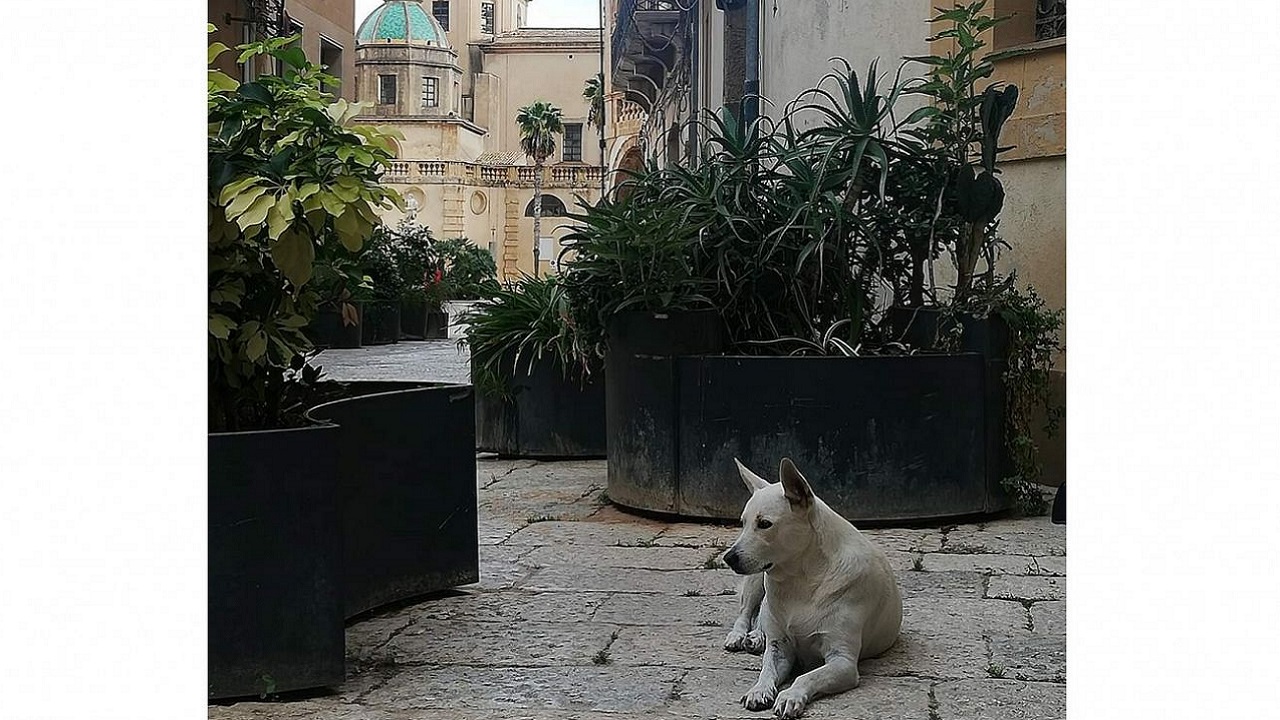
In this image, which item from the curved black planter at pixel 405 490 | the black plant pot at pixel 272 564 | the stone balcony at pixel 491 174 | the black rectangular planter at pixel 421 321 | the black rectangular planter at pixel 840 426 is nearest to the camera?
the black plant pot at pixel 272 564

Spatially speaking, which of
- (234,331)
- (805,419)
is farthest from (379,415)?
(805,419)

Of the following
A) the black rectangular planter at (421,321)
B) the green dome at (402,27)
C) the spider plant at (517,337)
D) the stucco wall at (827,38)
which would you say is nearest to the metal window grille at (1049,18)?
the stucco wall at (827,38)

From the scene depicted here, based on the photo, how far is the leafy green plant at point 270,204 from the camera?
154 inches

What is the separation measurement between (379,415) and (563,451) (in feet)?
14.3

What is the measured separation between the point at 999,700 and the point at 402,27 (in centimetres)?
7164

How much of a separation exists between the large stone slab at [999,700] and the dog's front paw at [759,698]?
41cm

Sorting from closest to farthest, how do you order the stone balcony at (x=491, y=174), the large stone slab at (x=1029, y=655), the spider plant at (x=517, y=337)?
the large stone slab at (x=1029, y=655)
the spider plant at (x=517, y=337)
the stone balcony at (x=491, y=174)

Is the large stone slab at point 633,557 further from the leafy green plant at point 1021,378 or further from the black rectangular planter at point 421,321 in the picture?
the black rectangular planter at point 421,321

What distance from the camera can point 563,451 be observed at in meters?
9.23

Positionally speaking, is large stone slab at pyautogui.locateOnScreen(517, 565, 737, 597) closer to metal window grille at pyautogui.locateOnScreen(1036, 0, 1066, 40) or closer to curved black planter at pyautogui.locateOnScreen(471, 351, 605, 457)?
curved black planter at pyautogui.locateOnScreen(471, 351, 605, 457)

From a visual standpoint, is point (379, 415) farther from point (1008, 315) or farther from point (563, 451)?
point (563, 451)

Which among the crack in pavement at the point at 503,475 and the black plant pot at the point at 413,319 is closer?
the crack in pavement at the point at 503,475

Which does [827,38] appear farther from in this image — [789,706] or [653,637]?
[789,706]

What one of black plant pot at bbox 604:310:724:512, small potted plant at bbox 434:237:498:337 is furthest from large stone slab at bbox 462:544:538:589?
small potted plant at bbox 434:237:498:337
